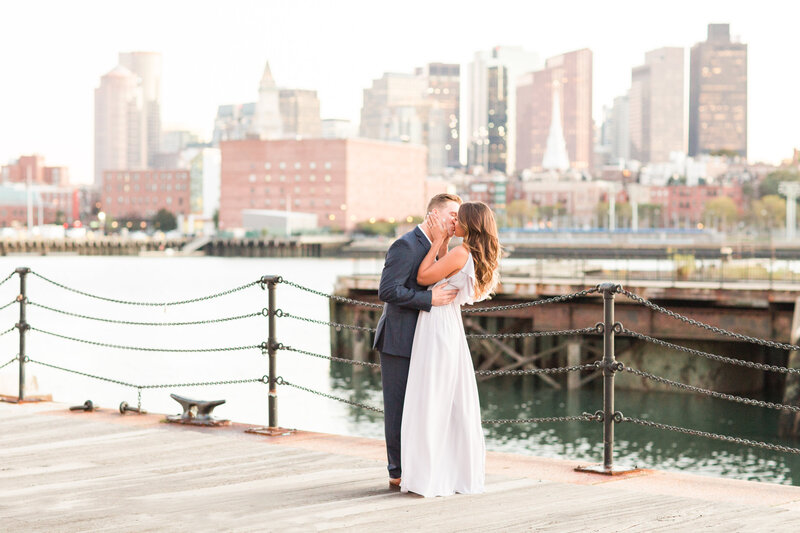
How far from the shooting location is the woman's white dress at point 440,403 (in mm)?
6930

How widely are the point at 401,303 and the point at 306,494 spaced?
1485 mm

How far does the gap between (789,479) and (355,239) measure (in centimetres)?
17490

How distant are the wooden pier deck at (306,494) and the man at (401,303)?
57cm

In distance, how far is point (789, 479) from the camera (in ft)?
62.5

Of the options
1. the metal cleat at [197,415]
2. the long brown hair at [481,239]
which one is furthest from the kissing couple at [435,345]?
the metal cleat at [197,415]

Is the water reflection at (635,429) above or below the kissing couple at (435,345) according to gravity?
below

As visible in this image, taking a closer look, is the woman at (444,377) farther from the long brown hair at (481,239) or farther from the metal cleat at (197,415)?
the metal cleat at (197,415)

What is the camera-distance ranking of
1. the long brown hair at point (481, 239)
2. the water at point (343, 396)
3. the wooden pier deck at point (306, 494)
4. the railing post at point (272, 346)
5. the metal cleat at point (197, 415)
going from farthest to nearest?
1. the water at point (343, 396)
2. the metal cleat at point (197, 415)
3. the railing post at point (272, 346)
4. the long brown hair at point (481, 239)
5. the wooden pier deck at point (306, 494)

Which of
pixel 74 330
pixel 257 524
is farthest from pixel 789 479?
pixel 74 330

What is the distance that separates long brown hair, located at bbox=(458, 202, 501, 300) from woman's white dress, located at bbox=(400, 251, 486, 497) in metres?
0.06

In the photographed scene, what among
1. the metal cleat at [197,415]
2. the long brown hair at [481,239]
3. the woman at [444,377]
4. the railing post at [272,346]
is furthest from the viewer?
the metal cleat at [197,415]

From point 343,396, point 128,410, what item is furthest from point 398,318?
point 343,396

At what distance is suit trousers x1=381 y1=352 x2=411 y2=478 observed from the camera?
711 centimetres

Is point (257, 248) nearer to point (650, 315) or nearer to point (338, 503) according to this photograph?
point (650, 315)
